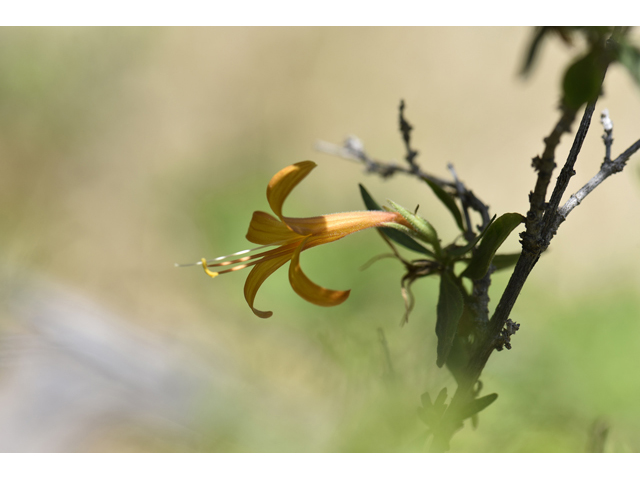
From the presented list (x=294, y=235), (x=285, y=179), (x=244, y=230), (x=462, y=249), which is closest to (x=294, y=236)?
(x=294, y=235)

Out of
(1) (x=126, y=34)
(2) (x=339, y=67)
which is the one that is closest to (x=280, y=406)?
(2) (x=339, y=67)

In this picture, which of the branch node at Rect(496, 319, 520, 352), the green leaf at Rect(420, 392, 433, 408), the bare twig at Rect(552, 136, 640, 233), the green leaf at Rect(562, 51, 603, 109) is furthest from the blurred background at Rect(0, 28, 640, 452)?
the green leaf at Rect(562, 51, 603, 109)

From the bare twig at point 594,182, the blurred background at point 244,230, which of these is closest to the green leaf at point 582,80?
the bare twig at point 594,182

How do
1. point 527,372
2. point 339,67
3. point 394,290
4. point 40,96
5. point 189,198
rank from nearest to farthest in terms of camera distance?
point 527,372 < point 394,290 < point 189,198 < point 40,96 < point 339,67

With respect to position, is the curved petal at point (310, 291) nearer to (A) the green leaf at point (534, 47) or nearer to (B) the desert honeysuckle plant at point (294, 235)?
(B) the desert honeysuckle plant at point (294, 235)

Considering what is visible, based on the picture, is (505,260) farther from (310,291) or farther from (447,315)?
(310,291)

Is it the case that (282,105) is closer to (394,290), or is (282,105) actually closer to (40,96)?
(40,96)
